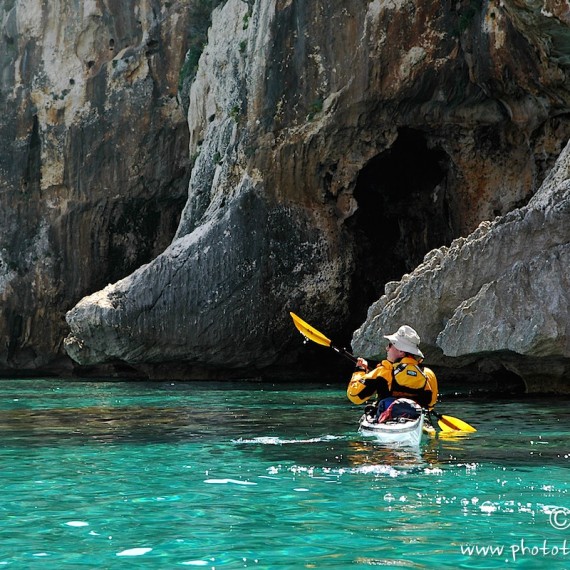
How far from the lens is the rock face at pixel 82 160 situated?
33000 millimetres

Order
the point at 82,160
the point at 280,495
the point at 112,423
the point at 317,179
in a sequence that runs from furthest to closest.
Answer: the point at 82,160, the point at 317,179, the point at 112,423, the point at 280,495

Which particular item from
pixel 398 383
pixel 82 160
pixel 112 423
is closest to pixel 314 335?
pixel 112 423

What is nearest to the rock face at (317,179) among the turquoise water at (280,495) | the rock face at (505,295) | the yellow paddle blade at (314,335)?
the rock face at (505,295)

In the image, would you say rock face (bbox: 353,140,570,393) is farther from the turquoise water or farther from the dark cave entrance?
the dark cave entrance

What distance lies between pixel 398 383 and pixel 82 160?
80.1 feet

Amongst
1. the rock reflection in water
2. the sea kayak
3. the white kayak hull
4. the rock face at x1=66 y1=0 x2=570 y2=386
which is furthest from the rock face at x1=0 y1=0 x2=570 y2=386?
the white kayak hull

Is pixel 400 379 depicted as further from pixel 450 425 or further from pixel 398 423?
pixel 450 425

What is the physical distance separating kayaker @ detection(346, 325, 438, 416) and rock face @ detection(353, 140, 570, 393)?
4271 millimetres

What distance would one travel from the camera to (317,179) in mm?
24781

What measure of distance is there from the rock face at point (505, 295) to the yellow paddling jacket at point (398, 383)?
4.25 metres

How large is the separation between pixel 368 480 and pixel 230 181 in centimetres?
1797

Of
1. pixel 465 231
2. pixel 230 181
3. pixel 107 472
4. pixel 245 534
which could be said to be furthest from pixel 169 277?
pixel 245 534

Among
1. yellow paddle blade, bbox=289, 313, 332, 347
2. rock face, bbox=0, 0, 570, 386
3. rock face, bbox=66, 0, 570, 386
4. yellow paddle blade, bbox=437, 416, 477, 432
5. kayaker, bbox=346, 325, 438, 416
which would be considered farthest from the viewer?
rock face, bbox=66, 0, 570, 386

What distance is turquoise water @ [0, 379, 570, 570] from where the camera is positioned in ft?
19.2
